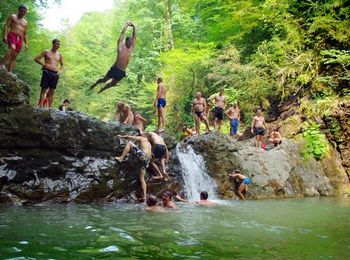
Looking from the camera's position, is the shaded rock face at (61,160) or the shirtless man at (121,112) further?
the shirtless man at (121,112)

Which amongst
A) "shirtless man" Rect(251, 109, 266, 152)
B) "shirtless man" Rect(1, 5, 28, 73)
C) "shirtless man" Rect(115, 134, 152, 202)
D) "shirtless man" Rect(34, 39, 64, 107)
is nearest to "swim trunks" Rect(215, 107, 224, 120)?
"shirtless man" Rect(251, 109, 266, 152)

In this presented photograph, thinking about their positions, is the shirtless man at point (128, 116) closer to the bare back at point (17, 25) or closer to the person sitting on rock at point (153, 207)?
the bare back at point (17, 25)

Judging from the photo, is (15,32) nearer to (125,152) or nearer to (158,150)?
(125,152)

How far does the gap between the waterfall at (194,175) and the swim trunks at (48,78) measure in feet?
13.7

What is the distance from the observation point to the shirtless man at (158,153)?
34.0 feet

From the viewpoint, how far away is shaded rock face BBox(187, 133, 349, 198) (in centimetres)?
1209

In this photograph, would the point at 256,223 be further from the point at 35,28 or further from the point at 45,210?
the point at 35,28

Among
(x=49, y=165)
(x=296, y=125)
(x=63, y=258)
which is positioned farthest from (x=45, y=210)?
(x=296, y=125)

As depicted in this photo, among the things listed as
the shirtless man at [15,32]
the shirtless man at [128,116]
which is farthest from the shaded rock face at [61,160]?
the shirtless man at [128,116]

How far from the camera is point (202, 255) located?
4.20 metres

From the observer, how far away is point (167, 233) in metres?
5.45

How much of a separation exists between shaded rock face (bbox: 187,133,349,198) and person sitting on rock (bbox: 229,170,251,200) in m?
0.19

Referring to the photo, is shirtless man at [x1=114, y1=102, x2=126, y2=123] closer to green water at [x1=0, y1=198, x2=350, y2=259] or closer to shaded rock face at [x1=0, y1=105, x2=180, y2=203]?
shaded rock face at [x1=0, y1=105, x2=180, y2=203]

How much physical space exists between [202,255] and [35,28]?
23231mm
